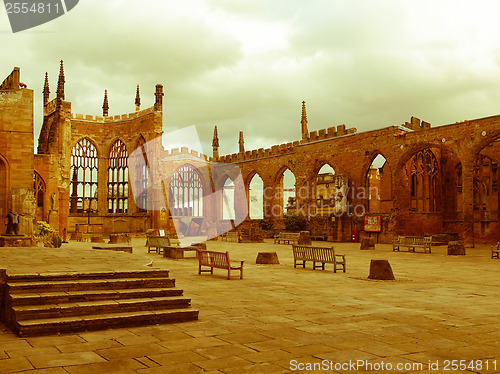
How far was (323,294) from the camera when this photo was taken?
8.30 meters

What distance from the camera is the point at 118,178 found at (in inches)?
1555

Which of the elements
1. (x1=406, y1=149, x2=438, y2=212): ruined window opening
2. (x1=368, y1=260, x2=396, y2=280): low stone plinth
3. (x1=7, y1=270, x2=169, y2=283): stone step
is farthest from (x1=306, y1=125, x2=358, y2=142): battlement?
(x1=7, y1=270, x2=169, y2=283): stone step

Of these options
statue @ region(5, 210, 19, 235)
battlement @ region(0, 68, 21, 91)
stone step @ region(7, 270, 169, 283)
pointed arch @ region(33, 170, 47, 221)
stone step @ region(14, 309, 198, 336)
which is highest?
battlement @ region(0, 68, 21, 91)

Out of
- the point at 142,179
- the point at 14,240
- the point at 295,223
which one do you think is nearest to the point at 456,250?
the point at 295,223

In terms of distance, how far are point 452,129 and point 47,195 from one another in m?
22.5

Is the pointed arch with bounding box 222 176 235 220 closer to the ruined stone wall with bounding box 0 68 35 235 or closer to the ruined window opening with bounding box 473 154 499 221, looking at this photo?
the ruined window opening with bounding box 473 154 499 221

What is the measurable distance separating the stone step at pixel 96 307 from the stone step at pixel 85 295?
0.08 m

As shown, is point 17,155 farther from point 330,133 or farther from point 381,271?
point 330,133

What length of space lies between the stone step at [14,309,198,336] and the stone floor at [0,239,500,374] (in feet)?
0.48

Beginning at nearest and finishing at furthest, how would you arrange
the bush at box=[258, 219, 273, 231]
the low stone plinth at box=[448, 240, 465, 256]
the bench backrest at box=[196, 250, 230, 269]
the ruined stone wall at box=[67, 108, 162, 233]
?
the bench backrest at box=[196, 250, 230, 269] → the low stone plinth at box=[448, 240, 465, 256] → the ruined stone wall at box=[67, 108, 162, 233] → the bush at box=[258, 219, 273, 231]

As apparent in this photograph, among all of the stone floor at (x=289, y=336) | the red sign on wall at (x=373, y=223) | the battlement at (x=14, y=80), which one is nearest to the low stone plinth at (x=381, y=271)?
the stone floor at (x=289, y=336)

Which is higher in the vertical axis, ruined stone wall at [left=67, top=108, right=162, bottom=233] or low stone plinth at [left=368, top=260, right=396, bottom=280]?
ruined stone wall at [left=67, top=108, right=162, bottom=233]

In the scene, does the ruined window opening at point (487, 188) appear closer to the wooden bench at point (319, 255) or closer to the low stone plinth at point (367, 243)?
the low stone plinth at point (367, 243)

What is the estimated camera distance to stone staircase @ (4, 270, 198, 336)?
5.40 meters
